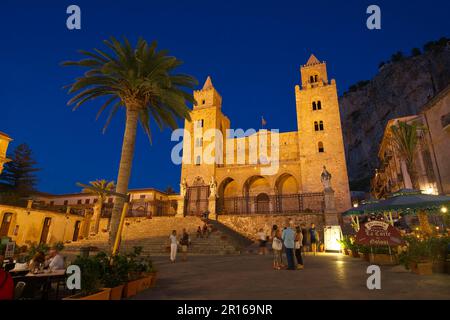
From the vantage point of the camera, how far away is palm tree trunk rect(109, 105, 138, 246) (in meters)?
9.88

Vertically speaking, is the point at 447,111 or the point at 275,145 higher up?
the point at 275,145

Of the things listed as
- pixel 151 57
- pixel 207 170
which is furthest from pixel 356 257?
pixel 207 170

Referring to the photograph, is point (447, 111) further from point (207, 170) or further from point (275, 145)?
point (207, 170)

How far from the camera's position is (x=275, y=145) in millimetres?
39969

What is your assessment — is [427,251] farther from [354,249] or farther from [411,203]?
[354,249]

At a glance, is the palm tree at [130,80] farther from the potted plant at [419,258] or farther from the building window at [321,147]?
the building window at [321,147]

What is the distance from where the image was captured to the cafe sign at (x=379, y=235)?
9898 millimetres

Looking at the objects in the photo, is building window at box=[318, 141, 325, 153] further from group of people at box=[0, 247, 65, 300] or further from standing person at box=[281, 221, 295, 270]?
group of people at box=[0, 247, 65, 300]

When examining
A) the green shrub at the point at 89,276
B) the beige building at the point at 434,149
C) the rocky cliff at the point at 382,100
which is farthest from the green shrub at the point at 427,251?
the rocky cliff at the point at 382,100

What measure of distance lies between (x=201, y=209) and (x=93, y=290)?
1162 inches

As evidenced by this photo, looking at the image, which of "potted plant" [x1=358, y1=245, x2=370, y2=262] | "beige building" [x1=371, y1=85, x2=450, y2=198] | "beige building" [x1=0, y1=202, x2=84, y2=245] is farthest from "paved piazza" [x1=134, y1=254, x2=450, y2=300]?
"beige building" [x1=0, y1=202, x2=84, y2=245]

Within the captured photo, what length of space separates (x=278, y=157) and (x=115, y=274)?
35.2 meters

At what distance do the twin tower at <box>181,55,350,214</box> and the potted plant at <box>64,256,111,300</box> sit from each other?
79.7ft
